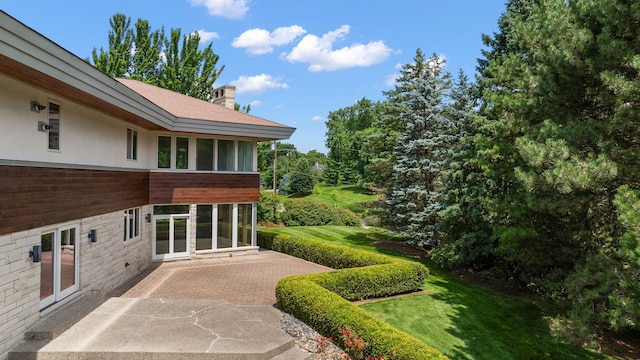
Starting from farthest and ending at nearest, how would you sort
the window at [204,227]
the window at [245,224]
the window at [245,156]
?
the window at [245,224] → the window at [245,156] → the window at [204,227]

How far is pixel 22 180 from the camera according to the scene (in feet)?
22.2

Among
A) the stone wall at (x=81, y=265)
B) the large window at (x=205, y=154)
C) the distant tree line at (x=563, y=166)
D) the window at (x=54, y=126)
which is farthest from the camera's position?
the large window at (x=205, y=154)

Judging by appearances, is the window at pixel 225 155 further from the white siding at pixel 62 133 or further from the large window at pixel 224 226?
the white siding at pixel 62 133

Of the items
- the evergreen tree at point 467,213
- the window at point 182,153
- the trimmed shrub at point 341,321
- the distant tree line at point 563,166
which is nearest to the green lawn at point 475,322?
the distant tree line at point 563,166

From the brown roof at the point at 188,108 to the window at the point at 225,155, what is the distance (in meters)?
0.96

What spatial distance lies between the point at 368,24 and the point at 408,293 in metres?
15.9

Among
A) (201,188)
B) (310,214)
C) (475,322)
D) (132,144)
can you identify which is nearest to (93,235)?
(132,144)

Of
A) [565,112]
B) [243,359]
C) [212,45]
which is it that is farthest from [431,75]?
[212,45]

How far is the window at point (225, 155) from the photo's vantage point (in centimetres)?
1544

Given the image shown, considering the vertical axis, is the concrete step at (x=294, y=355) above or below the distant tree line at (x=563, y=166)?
below

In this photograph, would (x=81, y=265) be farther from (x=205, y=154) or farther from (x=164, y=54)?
(x=164, y=54)

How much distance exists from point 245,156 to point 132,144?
458 centimetres

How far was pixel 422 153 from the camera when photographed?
68.0ft

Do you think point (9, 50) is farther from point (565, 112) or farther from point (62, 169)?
point (565, 112)
